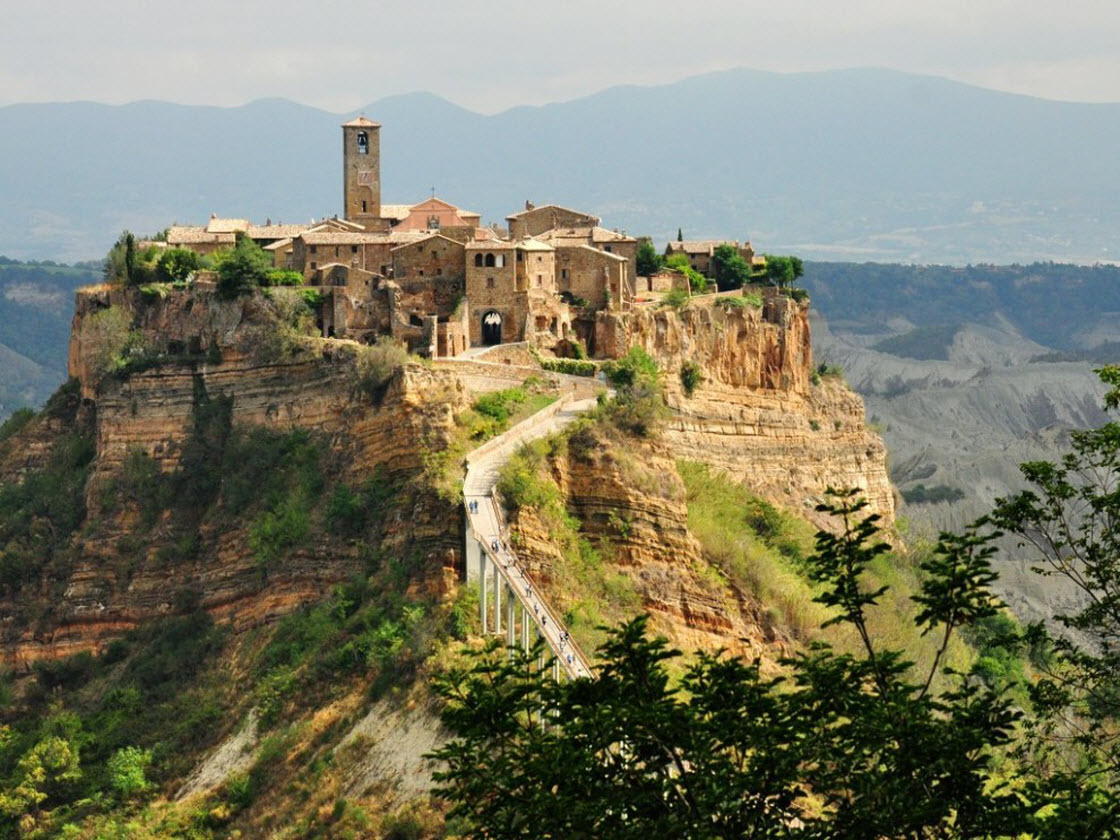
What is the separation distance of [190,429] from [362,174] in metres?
11.8

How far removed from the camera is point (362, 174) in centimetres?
7394

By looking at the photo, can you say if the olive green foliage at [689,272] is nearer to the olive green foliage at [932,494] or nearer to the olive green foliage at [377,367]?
the olive green foliage at [377,367]

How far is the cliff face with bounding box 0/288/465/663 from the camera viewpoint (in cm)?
5934

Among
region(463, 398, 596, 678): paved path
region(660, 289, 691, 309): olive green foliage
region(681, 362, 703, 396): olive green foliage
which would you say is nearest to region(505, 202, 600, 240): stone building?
region(660, 289, 691, 309): olive green foliage

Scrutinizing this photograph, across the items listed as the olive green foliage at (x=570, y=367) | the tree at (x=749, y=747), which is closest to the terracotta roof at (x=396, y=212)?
the olive green foliage at (x=570, y=367)

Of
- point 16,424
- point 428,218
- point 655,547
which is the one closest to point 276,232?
point 428,218

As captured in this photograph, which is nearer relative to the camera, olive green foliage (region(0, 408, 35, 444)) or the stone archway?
the stone archway

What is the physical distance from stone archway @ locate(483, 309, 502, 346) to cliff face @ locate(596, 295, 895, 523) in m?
3.13

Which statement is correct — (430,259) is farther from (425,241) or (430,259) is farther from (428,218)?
(428,218)

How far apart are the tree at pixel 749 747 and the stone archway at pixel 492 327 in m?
35.0

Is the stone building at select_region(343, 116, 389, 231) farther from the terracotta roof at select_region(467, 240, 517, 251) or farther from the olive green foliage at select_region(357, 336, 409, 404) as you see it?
the olive green foliage at select_region(357, 336, 409, 404)

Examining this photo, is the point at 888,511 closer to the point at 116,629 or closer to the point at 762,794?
the point at 116,629

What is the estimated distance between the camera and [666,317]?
69.8 metres

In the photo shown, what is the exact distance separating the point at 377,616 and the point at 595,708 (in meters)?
24.0
